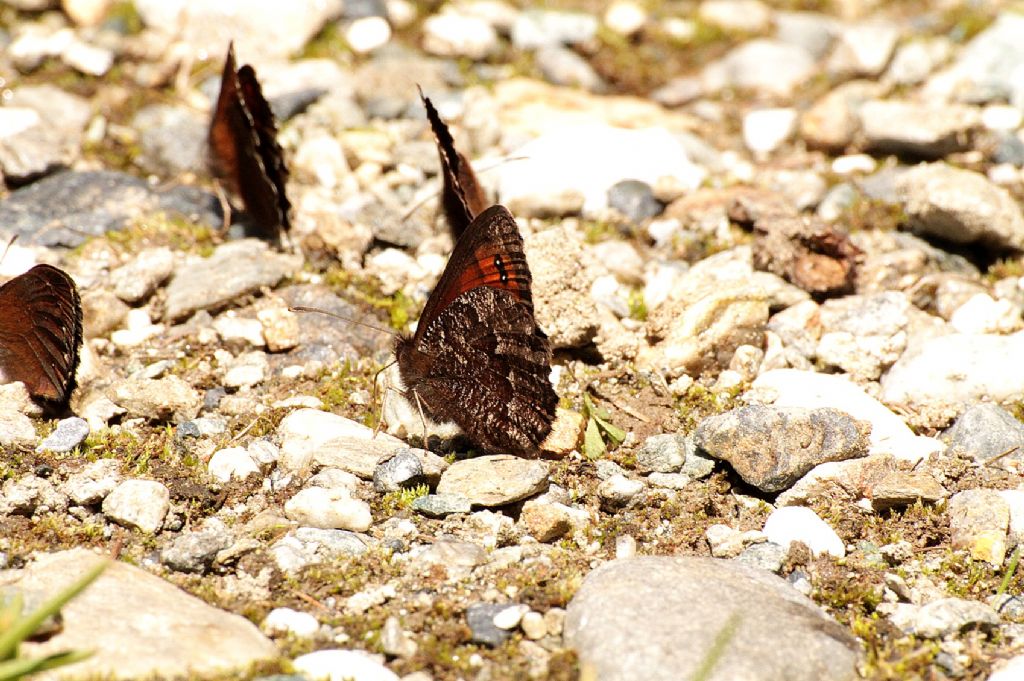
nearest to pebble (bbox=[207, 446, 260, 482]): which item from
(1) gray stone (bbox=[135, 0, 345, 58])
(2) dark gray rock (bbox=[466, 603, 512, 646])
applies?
(2) dark gray rock (bbox=[466, 603, 512, 646])

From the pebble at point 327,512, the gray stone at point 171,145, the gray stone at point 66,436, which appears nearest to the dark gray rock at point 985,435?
the pebble at point 327,512

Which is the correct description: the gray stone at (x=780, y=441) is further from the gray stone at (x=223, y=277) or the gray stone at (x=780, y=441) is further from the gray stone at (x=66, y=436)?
the gray stone at (x=66, y=436)

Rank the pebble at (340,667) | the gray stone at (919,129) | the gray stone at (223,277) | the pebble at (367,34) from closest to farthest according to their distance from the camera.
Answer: the pebble at (340,667)
the gray stone at (223,277)
the gray stone at (919,129)
the pebble at (367,34)

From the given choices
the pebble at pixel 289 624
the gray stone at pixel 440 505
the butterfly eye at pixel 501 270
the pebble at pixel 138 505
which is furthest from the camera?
the butterfly eye at pixel 501 270

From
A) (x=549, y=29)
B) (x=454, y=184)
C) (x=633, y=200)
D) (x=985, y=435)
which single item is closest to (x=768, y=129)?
(x=633, y=200)

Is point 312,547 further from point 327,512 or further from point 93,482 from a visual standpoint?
point 93,482

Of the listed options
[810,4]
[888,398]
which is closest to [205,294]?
[888,398]
